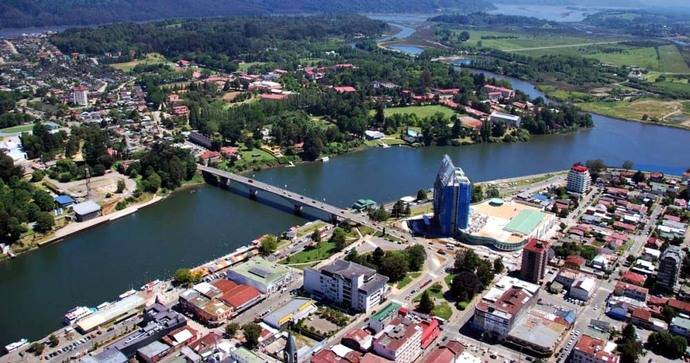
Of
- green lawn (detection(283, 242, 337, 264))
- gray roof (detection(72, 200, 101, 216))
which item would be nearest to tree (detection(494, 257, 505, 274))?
green lawn (detection(283, 242, 337, 264))

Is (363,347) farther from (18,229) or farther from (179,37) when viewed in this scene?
(179,37)

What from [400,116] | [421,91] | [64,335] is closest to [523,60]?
[421,91]

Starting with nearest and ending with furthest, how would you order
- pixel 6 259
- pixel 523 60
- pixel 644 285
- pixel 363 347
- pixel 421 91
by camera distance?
pixel 363 347 < pixel 644 285 < pixel 6 259 < pixel 421 91 < pixel 523 60

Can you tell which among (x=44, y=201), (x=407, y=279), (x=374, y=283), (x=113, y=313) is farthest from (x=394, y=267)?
(x=44, y=201)

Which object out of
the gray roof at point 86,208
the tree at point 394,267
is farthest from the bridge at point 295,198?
the gray roof at point 86,208

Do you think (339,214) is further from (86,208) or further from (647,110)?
(647,110)
